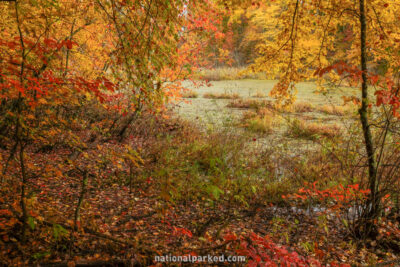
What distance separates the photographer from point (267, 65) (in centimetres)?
372

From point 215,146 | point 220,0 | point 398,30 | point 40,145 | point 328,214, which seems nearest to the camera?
point 398,30

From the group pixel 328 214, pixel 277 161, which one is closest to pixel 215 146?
pixel 277 161

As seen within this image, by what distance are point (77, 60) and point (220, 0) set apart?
312 centimetres

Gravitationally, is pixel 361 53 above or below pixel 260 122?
above

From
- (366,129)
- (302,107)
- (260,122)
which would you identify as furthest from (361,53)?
(302,107)

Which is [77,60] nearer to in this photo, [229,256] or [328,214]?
[229,256]

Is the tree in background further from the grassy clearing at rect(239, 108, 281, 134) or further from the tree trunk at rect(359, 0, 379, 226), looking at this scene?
the grassy clearing at rect(239, 108, 281, 134)

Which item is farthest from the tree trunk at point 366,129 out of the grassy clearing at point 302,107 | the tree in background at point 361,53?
the grassy clearing at point 302,107

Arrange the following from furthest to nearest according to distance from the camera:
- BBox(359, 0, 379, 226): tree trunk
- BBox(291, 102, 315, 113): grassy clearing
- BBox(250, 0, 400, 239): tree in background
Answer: BBox(291, 102, 315, 113): grassy clearing
BBox(359, 0, 379, 226): tree trunk
BBox(250, 0, 400, 239): tree in background

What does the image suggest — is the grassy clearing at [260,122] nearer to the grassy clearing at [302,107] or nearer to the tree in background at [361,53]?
the grassy clearing at [302,107]

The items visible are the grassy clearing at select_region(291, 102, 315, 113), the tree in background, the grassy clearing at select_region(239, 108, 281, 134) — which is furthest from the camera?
the grassy clearing at select_region(291, 102, 315, 113)

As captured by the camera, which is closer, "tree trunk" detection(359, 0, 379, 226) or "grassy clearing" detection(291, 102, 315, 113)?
"tree trunk" detection(359, 0, 379, 226)

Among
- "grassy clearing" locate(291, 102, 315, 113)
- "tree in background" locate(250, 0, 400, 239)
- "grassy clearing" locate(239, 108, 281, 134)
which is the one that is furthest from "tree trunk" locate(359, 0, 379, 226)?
"grassy clearing" locate(291, 102, 315, 113)

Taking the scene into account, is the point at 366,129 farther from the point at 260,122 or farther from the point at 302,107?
the point at 302,107
